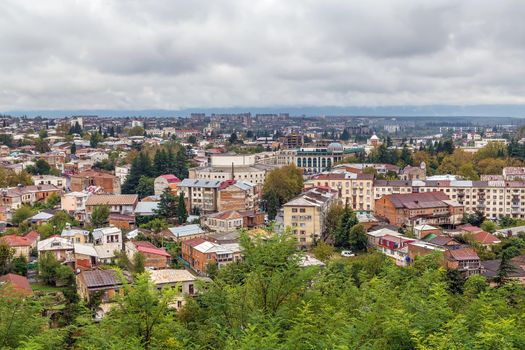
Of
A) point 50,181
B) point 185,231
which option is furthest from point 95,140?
point 185,231

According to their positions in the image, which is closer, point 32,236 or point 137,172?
point 32,236

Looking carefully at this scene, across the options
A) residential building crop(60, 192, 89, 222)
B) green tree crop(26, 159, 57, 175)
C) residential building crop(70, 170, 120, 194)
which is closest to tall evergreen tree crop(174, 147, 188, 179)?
residential building crop(70, 170, 120, 194)

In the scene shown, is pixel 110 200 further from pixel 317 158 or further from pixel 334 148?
pixel 334 148

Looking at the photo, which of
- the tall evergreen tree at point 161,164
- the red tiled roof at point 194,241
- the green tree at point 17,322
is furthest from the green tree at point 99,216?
the green tree at point 17,322

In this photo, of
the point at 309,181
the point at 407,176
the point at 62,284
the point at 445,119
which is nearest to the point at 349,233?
the point at 309,181

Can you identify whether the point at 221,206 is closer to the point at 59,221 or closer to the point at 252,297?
the point at 59,221

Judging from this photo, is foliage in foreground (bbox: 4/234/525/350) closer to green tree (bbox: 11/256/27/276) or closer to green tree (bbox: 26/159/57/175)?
green tree (bbox: 11/256/27/276)
